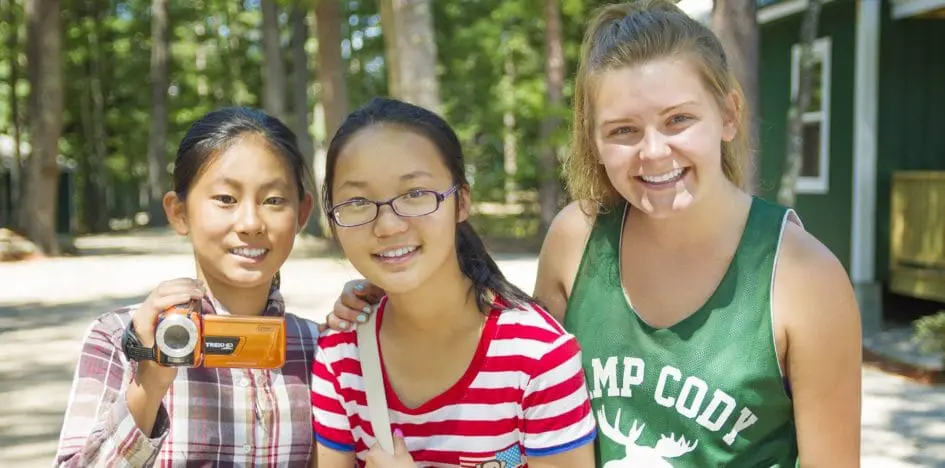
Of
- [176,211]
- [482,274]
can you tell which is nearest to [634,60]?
[482,274]

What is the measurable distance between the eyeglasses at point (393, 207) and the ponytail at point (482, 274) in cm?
21

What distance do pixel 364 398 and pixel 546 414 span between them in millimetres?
420

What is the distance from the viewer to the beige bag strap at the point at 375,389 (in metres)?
2.00

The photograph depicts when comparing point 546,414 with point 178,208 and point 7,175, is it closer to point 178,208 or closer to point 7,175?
point 178,208

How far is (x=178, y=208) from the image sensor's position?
2307 mm

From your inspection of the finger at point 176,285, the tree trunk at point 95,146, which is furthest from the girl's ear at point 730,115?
the tree trunk at point 95,146

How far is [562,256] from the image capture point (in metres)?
2.30

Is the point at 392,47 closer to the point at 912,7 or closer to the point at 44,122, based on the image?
the point at 912,7

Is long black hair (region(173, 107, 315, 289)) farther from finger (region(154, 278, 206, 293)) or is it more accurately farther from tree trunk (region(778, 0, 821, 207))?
tree trunk (region(778, 0, 821, 207))

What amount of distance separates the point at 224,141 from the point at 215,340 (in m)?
0.54

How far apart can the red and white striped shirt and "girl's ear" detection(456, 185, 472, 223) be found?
244mm

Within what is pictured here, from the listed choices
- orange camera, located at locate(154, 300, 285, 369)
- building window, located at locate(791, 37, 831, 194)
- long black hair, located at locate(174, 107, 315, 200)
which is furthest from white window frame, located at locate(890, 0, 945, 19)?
orange camera, located at locate(154, 300, 285, 369)

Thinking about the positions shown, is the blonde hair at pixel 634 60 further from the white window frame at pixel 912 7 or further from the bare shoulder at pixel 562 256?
the white window frame at pixel 912 7

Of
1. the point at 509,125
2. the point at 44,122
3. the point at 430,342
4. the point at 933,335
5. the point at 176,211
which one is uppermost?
the point at 509,125
